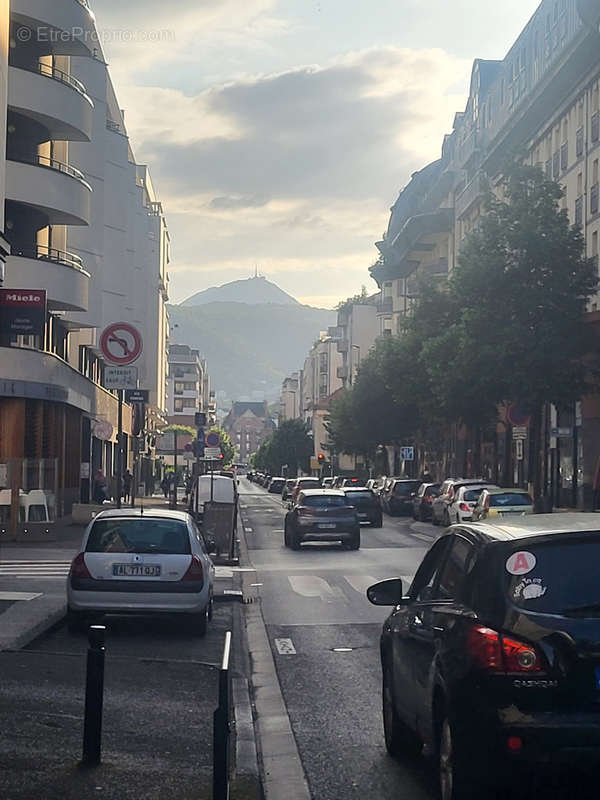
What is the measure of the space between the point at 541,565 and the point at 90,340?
154 ft

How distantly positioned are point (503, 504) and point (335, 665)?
71.0 ft

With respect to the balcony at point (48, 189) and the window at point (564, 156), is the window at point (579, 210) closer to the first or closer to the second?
the window at point (564, 156)

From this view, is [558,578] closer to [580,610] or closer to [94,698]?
[580,610]

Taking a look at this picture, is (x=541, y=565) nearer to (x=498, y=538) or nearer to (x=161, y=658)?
(x=498, y=538)

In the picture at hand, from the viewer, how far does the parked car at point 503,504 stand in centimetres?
3353

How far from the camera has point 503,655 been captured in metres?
6.02

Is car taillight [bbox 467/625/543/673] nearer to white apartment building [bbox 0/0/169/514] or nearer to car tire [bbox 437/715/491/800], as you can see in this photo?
car tire [bbox 437/715/491/800]

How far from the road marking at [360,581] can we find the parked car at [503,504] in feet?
34.0

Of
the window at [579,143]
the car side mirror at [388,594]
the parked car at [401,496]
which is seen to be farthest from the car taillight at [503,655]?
the parked car at [401,496]

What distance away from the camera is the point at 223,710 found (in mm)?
6223

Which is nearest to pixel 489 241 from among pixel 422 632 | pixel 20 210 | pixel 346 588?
pixel 20 210

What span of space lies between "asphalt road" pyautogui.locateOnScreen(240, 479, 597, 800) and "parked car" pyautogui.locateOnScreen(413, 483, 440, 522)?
18.8m

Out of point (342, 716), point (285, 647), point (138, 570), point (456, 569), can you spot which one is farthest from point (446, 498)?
point (456, 569)

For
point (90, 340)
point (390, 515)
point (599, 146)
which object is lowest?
point (390, 515)
